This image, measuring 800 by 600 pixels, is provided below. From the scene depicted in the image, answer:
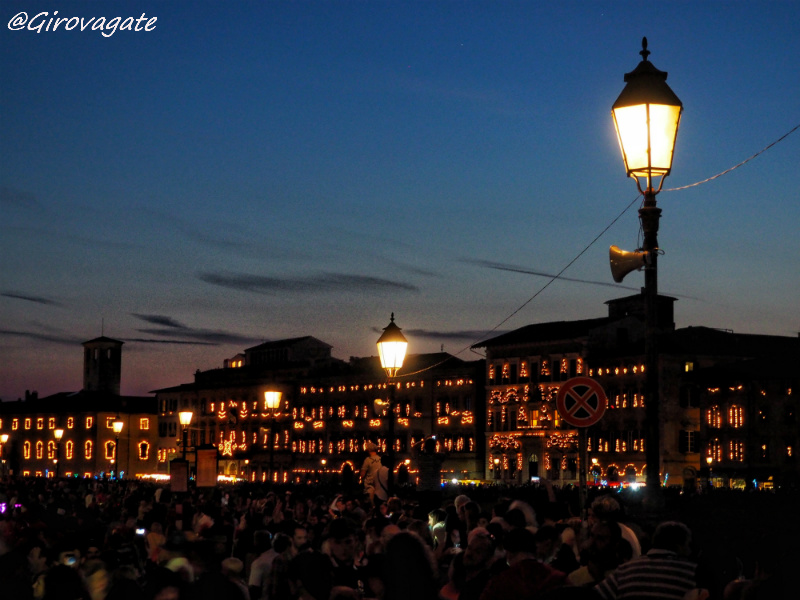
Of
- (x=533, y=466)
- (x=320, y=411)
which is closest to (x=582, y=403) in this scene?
(x=533, y=466)

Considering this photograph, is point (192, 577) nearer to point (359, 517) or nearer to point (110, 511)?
point (359, 517)

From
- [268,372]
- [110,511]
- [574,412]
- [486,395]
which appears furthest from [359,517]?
[268,372]

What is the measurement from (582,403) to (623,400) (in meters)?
70.1

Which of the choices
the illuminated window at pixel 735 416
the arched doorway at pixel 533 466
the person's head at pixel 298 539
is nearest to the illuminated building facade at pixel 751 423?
the illuminated window at pixel 735 416

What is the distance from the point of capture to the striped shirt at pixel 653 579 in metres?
6.50

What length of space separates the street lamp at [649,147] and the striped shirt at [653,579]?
2.49 metres

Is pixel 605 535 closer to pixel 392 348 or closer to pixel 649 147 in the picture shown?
pixel 649 147

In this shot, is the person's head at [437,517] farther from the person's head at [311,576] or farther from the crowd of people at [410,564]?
the person's head at [311,576]

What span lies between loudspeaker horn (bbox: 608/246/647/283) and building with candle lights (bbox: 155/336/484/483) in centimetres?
7467

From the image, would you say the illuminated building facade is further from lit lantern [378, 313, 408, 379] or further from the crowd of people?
the crowd of people

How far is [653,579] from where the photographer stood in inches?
258

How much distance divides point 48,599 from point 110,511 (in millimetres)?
19261

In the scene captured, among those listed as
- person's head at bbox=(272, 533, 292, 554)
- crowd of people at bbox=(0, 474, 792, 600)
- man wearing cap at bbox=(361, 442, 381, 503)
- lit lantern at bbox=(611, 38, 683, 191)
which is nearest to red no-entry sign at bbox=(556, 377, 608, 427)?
crowd of people at bbox=(0, 474, 792, 600)

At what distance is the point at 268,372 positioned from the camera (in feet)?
356
